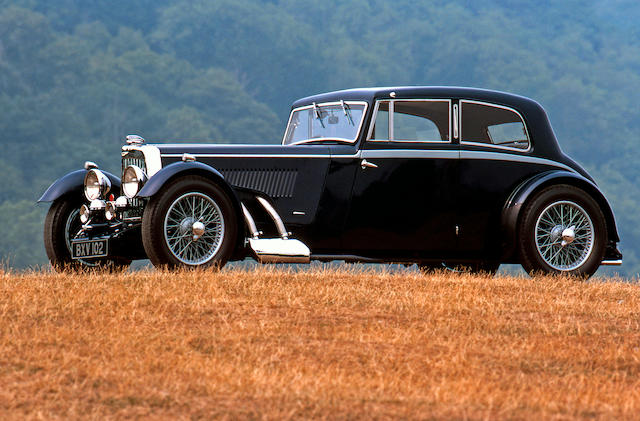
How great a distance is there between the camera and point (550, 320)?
774cm

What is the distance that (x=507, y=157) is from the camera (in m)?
10.1

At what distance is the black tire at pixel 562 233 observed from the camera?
32.6ft

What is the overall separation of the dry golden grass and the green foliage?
261 ft

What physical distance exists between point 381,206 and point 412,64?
144m

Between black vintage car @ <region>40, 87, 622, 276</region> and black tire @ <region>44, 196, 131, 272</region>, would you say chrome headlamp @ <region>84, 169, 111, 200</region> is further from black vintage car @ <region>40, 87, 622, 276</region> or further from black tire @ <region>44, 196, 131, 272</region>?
black tire @ <region>44, 196, 131, 272</region>

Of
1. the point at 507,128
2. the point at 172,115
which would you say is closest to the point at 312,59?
the point at 172,115

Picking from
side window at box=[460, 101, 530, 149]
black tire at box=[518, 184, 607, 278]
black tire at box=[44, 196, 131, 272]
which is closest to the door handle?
side window at box=[460, 101, 530, 149]

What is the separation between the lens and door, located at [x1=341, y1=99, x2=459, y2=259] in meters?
9.58

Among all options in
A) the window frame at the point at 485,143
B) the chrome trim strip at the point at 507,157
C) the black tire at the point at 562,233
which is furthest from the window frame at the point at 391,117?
the black tire at the point at 562,233

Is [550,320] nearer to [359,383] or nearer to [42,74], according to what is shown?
[359,383]

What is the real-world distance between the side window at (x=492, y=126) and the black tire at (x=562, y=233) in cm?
78

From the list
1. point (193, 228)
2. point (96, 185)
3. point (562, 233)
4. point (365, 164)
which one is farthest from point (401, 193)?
point (96, 185)

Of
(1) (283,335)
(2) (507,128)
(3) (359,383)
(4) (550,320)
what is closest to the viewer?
(3) (359,383)

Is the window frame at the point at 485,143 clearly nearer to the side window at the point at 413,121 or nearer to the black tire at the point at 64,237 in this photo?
the side window at the point at 413,121
